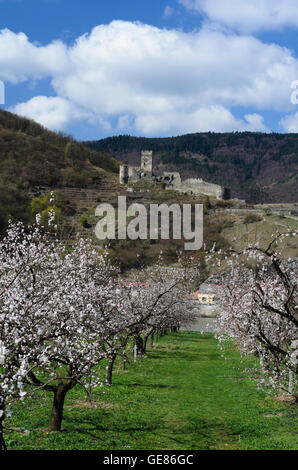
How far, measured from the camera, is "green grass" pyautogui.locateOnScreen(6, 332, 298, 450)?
10344mm

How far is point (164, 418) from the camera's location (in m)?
12.8

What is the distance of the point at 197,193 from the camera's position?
122 meters

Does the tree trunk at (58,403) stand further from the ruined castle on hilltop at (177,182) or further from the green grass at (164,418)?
the ruined castle on hilltop at (177,182)

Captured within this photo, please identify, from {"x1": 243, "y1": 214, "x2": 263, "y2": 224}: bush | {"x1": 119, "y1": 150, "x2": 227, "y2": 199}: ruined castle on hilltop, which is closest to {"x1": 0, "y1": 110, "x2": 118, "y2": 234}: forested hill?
{"x1": 119, "y1": 150, "x2": 227, "y2": 199}: ruined castle on hilltop

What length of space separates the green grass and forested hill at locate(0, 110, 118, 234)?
2601 inches

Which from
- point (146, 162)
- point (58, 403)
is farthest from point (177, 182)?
point (58, 403)

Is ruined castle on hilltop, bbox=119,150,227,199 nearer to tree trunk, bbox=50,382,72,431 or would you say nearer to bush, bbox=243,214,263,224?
bush, bbox=243,214,263,224

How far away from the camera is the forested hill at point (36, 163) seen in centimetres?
9525

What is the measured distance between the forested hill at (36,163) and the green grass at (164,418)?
217 ft

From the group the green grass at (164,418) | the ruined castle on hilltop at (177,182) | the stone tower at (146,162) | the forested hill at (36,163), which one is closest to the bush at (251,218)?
the ruined castle on hilltop at (177,182)

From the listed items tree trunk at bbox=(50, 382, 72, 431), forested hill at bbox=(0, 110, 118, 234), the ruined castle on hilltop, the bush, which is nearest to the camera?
tree trunk at bbox=(50, 382, 72, 431)
